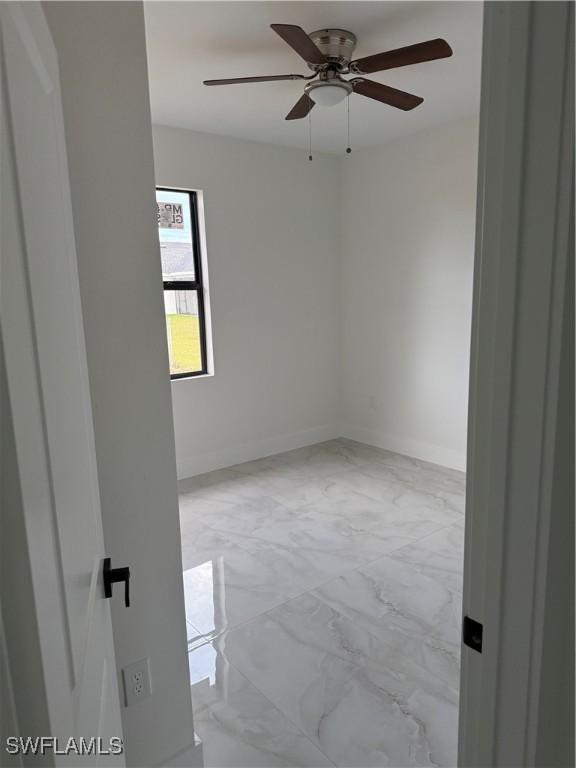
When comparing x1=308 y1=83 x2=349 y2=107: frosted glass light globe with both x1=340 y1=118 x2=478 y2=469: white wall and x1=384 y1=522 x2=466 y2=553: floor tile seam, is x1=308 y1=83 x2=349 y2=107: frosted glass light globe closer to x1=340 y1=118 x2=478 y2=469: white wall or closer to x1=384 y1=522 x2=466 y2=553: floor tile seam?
x1=340 y1=118 x2=478 y2=469: white wall

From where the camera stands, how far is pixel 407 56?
207 cm

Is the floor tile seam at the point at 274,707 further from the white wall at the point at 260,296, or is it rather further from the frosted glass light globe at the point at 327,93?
the frosted glass light globe at the point at 327,93

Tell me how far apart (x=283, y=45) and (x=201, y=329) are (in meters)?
2.19

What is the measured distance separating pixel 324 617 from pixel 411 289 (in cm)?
287

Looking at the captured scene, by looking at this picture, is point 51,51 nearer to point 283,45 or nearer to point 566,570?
point 566,570

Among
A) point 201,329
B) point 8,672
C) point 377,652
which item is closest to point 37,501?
point 8,672

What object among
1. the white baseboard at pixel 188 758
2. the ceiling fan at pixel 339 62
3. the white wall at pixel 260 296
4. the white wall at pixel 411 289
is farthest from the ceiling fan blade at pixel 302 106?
the white baseboard at pixel 188 758

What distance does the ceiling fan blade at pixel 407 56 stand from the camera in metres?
1.98

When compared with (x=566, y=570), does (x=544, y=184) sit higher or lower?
higher

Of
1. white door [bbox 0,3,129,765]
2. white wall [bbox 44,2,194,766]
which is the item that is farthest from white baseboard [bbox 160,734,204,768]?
white door [bbox 0,3,129,765]

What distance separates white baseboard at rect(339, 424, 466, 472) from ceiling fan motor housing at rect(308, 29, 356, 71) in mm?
2960

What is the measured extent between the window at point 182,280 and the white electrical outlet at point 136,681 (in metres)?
2.70

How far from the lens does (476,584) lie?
0.82m

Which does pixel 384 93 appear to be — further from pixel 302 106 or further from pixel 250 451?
pixel 250 451
